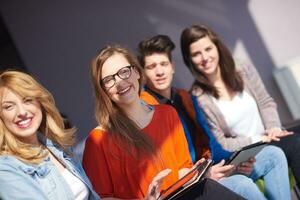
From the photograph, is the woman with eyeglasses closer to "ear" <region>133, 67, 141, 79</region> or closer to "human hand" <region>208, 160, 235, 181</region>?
"ear" <region>133, 67, 141, 79</region>

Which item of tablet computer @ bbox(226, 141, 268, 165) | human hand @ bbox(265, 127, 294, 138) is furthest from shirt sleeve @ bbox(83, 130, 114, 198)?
human hand @ bbox(265, 127, 294, 138)

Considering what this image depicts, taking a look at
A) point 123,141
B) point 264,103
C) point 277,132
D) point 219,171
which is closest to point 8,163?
point 123,141

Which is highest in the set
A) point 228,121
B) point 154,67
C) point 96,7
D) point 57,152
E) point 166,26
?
point 96,7

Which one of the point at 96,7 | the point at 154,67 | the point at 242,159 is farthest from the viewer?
the point at 96,7

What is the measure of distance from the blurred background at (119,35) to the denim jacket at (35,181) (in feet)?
5.65

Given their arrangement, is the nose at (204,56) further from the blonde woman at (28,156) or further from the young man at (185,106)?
the blonde woman at (28,156)

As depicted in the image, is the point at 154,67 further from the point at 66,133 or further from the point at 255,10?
the point at 255,10

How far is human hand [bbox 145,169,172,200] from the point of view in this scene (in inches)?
74.7

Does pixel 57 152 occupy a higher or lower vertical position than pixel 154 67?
lower

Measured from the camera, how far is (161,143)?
2.29 meters

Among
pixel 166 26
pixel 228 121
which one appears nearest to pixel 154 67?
pixel 228 121

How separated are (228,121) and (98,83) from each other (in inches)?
39.1

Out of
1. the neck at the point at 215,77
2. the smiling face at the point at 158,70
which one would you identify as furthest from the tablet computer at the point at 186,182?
the neck at the point at 215,77

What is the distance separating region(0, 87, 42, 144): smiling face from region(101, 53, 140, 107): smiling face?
0.40m
